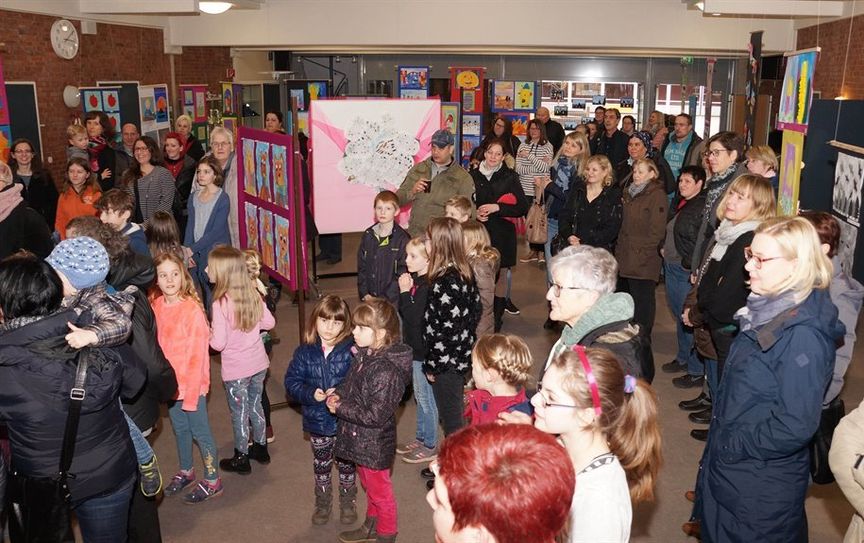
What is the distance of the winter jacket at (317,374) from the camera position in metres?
3.81

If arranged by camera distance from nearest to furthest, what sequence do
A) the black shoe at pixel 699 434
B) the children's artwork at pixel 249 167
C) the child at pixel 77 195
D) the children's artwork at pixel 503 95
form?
1. the black shoe at pixel 699 434
2. the children's artwork at pixel 249 167
3. the child at pixel 77 195
4. the children's artwork at pixel 503 95

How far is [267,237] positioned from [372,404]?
280 cm

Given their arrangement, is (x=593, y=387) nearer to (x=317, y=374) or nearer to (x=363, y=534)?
(x=317, y=374)

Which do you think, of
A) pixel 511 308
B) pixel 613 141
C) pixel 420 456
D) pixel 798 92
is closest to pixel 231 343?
pixel 420 456

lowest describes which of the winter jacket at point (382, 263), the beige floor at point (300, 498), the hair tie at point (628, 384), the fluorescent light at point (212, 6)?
the beige floor at point (300, 498)

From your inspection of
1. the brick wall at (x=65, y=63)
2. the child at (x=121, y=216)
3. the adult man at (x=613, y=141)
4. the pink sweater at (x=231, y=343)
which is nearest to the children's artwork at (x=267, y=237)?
the child at (x=121, y=216)

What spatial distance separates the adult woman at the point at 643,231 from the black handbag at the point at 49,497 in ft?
14.6

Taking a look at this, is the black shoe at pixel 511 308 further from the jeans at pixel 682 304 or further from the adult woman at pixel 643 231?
the jeans at pixel 682 304

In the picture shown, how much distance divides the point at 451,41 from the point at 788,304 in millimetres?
9496

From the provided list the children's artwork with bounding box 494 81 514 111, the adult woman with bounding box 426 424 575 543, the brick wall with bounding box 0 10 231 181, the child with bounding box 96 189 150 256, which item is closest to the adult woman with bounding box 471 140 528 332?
the child with bounding box 96 189 150 256

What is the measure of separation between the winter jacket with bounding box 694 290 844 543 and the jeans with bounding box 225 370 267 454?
2547mm

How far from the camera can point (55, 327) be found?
8.64ft

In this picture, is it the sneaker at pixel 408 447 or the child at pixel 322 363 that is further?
the sneaker at pixel 408 447

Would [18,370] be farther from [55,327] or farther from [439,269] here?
[439,269]
